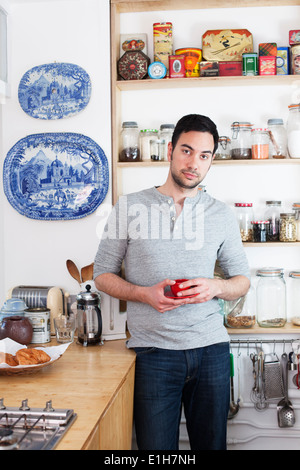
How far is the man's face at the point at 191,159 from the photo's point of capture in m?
2.05

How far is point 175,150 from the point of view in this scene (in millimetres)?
2119

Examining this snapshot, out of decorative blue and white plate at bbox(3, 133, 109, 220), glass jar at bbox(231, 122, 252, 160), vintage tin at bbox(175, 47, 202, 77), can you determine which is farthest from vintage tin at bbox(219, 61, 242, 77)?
decorative blue and white plate at bbox(3, 133, 109, 220)

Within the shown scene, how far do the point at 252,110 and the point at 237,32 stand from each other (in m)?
0.40

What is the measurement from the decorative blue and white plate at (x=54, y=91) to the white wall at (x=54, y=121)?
1.4 inches

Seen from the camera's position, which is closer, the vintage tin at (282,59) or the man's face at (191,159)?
the man's face at (191,159)

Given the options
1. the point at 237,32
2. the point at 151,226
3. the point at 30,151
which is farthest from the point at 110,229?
the point at 237,32

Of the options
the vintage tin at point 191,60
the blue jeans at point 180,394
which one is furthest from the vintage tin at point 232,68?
the blue jeans at point 180,394

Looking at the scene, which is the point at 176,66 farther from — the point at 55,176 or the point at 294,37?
the point at 55,176

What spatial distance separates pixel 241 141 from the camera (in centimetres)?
264

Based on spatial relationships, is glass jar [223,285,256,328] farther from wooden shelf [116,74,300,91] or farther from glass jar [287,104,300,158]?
wooden shelf [116,74,300,91]

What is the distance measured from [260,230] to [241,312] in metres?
0.43

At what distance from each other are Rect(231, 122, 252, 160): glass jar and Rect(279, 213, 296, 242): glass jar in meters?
0.36

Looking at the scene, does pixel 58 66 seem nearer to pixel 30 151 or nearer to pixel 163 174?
pixel 30 151

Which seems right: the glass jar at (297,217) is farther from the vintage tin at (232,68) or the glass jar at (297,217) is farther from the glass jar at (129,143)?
the glass jar at (129,143)
